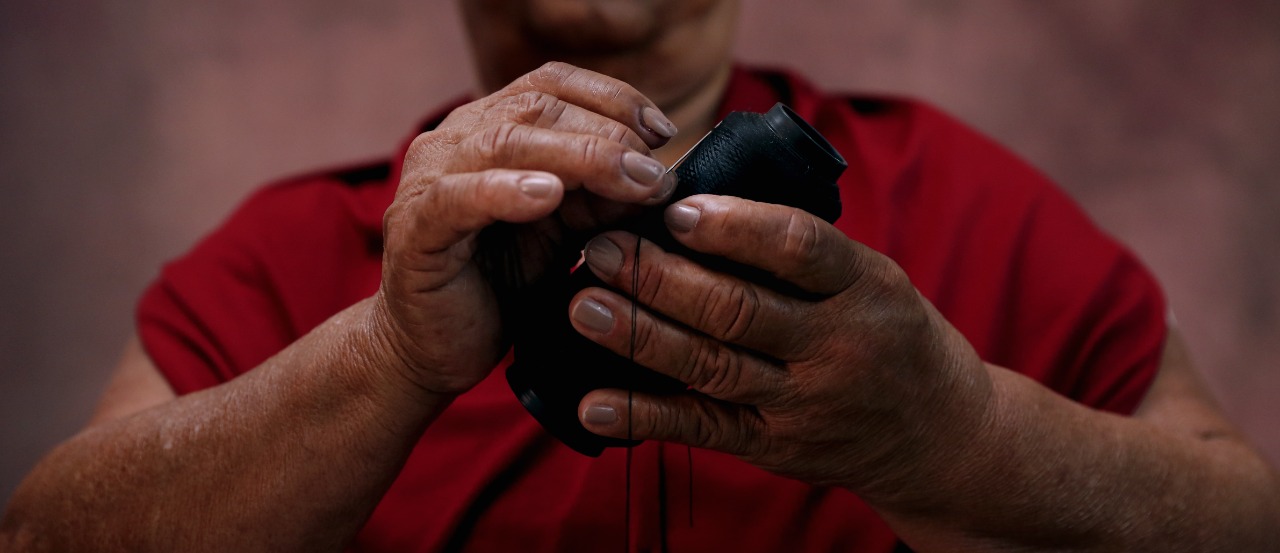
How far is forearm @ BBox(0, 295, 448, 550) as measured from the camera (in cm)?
71

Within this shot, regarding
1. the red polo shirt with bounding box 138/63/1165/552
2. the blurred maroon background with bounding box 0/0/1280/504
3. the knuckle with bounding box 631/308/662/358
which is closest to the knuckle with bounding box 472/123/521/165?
the knuckle with bounding box 631/308/662/358

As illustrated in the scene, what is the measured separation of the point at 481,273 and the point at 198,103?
3.36 feet

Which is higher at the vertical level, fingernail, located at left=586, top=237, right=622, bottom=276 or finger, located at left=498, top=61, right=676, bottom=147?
finger, located at left=498, top=61, right=676, bottom=147

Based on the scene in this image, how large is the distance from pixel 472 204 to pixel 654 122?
4.8 inches

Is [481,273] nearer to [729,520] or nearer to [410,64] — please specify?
[729,520]

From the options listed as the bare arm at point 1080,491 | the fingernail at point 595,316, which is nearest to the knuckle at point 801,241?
the fingernail at point 595,316

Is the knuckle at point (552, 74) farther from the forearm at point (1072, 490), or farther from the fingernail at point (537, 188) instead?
the forearm at point (1072, 490)

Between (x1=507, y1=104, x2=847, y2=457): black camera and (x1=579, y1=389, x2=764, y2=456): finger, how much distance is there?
13mm

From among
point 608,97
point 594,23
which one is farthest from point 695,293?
point 594,23

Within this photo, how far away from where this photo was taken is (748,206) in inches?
22.7

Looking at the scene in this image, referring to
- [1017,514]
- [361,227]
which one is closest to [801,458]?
[1017,514]

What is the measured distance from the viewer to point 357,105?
1.56m

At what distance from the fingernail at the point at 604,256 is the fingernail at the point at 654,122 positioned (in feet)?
0.24

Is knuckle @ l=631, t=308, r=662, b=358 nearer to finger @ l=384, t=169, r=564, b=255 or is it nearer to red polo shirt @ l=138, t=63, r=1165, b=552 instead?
finger @ l=384, t=169, r=564, b=255
